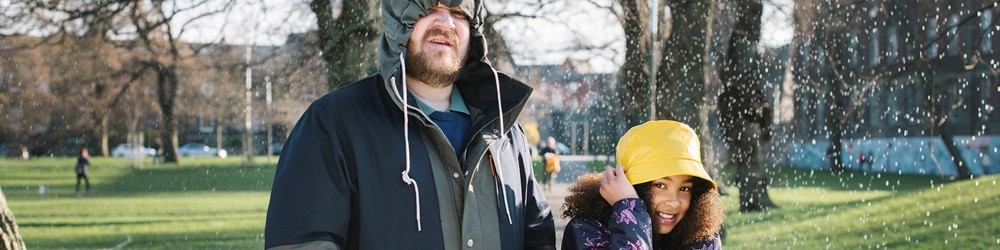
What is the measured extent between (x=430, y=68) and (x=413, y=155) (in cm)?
30

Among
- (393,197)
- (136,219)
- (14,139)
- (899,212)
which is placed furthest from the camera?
(14,139)

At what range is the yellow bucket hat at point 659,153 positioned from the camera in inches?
122

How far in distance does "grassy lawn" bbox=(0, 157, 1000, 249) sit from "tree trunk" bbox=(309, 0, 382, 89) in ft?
14.8

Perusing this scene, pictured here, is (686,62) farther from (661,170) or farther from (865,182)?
(865,182)

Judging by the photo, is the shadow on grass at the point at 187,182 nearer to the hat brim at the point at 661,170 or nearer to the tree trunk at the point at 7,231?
the tree trunk at the point at 7,231

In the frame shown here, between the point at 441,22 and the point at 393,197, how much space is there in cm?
57

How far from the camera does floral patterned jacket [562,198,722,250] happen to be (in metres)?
2.92

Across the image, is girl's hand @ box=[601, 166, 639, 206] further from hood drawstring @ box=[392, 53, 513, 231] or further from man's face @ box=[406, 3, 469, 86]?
man's face @ box=[406, 3, 469, 86]

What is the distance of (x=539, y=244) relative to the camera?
3141 millimetres

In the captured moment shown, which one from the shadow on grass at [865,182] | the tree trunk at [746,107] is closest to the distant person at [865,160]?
the shadow on grass at [865,182]

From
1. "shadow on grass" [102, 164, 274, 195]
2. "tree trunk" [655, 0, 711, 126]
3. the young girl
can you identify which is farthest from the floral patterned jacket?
"shadow on grass" [102, 164, 274, 195]

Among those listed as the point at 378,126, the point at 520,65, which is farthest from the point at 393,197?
the point at 520,65

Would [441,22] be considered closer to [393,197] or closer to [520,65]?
[393,197]

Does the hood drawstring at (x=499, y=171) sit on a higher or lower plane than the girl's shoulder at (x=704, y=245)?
higher
